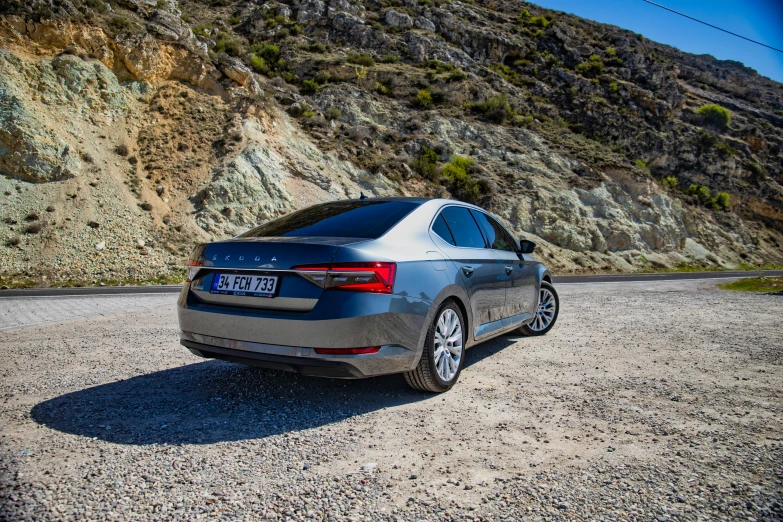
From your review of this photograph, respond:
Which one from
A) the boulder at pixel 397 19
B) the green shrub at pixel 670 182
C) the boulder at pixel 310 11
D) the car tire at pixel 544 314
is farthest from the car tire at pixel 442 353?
the boulder at pixel 397 19

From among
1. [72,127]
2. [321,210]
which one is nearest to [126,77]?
[72,127]

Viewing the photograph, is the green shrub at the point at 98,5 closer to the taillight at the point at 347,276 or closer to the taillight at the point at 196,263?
the taillight at the point at 196,263

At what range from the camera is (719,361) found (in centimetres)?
525

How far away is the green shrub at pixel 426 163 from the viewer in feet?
106

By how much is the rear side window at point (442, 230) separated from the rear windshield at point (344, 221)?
25cm

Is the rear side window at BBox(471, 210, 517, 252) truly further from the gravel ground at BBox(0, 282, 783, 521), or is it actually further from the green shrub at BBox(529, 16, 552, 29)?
the green shrub at BBox(529, 16, 552, 29)

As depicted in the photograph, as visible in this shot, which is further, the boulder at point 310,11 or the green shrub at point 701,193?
the boulder at point 310,11

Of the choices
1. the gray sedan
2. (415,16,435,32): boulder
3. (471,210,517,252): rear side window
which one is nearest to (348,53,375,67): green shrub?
(415,16,435,32): boulder

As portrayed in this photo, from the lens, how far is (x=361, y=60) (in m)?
39.9

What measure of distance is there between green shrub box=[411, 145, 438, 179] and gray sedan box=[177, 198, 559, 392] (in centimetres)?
2814

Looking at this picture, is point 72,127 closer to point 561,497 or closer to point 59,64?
point 59,64

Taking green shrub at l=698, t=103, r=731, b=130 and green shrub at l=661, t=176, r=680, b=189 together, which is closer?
green shrub at l=661, t=176, r=680, b=189

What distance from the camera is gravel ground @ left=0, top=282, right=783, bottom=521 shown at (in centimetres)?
230

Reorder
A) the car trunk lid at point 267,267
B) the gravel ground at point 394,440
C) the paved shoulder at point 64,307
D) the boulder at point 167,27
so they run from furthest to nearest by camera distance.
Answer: the boulder at point 167,27, the paved shoulder at point 64,307, the car trunk lid at point 267,267, the gravel ground at point 394,440
